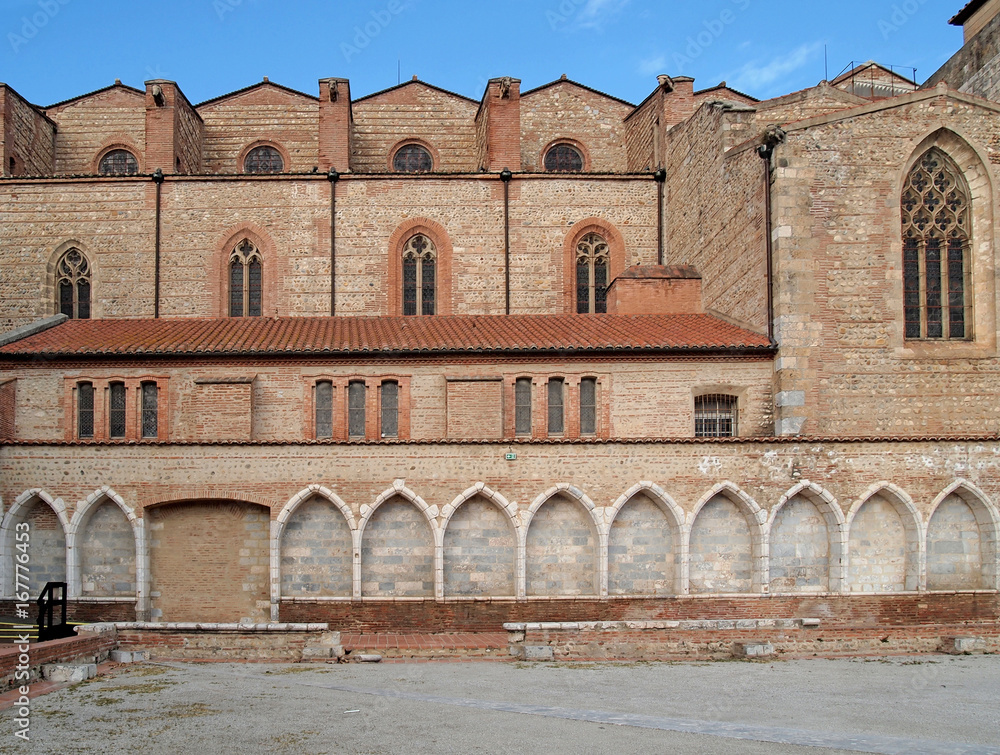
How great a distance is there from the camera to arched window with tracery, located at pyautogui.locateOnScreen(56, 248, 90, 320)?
90.5ft

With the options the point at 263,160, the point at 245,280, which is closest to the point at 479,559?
the point at 245,280

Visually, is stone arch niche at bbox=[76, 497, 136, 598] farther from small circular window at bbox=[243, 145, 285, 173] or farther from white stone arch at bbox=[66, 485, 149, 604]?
small circular window at bbox=[243, 145, 285, 173]

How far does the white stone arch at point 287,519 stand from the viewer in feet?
61.9

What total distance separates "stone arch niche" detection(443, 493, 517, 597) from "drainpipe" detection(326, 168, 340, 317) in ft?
33.2

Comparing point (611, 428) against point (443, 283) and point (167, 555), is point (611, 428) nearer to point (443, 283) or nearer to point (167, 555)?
point (443, 283)

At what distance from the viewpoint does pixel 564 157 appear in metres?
32.1

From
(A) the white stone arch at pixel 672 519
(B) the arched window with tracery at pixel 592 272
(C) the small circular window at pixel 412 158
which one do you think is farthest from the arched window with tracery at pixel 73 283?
(A) the white stone arch at pixel 672 519

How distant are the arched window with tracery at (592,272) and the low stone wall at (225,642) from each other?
48.0 ft

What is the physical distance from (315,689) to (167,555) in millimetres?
7517

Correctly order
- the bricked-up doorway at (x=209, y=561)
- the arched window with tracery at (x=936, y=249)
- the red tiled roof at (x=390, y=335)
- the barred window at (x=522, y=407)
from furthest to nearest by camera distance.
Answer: the barred window at (x=522, y=407), the red tiled roof at (x=390, y=335), the arched window with tracery at (x=936, y=249), the bricked-up doorway at (x=209, y=561)

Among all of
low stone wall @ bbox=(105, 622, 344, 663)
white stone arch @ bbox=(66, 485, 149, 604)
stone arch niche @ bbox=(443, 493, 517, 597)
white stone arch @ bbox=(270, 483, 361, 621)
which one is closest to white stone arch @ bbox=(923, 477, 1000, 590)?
stone arch niche @ bbox=(443, 493, 517, 597)

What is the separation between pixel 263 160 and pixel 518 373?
14.6m

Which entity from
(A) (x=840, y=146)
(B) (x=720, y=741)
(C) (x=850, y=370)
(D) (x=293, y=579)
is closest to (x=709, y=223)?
(A) (x=840, y=146)

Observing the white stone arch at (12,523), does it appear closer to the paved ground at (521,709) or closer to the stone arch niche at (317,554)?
the stone arch niche at (317,554)
